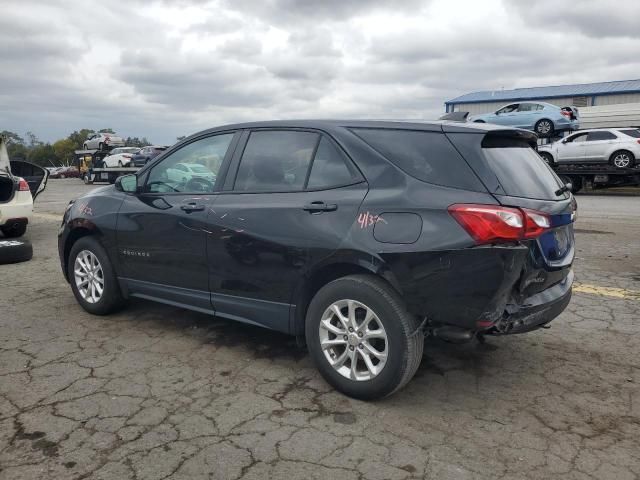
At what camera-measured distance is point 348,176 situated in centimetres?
333

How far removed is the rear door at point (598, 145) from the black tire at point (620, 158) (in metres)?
0.19

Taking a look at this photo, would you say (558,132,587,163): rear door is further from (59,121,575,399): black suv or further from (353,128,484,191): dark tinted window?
(353,128,484,191): dark tinted window

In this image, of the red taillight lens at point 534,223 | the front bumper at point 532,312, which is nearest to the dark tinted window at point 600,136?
the front bumper at point 532,312

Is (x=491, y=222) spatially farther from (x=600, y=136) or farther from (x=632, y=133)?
(x=632, y=133)

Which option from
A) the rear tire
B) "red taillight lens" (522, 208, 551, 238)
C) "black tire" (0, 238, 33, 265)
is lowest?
"black tire" (0, 238, 33, 265)

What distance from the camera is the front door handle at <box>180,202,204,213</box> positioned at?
388 centimetres

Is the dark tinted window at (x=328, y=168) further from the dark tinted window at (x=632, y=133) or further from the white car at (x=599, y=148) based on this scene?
the dark tinted window at (x=632, y=133)

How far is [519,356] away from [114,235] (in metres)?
3.30

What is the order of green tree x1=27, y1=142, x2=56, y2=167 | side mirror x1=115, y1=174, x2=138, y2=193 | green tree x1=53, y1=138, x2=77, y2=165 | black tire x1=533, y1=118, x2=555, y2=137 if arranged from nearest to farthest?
side mirror x1=115, y1=174, x2=138, y2=193
black tire x1=533, y1=118, x2=555, y2=137
green tree x1=53, y1=138, x2=77, y2=165
green tree x1=27, y1=142, x2=56, y2=167

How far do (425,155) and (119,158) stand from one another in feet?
94.4

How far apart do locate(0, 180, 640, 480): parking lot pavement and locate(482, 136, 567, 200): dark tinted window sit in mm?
1221

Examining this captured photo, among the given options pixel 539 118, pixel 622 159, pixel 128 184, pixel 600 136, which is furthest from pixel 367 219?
pixel 539 118

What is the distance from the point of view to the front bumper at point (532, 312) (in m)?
2.95

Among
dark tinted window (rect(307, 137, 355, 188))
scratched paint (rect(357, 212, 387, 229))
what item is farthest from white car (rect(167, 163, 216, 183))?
scratched paint (rect(357, 212, 387, 229))
